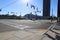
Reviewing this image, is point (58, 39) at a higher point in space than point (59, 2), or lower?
lower

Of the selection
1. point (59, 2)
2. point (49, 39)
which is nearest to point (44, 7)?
point (59, 2)

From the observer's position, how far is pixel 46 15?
4631 inches

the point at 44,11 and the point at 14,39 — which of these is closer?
the point at 14,39

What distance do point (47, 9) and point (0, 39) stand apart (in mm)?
106106

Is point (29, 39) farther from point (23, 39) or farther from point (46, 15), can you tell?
point (46, 15)

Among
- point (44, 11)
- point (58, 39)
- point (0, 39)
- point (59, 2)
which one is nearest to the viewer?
point (58, 39)

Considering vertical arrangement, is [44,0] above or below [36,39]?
above

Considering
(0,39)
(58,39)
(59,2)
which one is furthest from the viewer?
(59,2)

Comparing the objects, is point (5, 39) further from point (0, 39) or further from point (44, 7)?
point (44, 7)

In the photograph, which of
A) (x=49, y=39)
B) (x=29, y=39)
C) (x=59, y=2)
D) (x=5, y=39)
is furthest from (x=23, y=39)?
(x=59, y=2)

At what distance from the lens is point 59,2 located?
39.7 meters

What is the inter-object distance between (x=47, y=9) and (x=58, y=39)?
107398mm

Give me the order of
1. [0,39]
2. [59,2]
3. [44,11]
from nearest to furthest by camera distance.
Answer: [0,39], [59,2], [44,11]

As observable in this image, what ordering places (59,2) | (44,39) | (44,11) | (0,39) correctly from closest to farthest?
(0,39)
(44,39)
(59,2)
(44,11)
